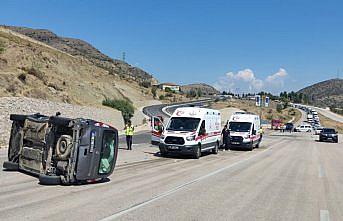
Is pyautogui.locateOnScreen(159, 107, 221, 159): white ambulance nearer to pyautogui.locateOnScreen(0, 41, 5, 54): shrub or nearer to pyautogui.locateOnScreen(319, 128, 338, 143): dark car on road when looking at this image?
pyautogui.locateOnScreen(319, 128, 338, 143): dark car on road

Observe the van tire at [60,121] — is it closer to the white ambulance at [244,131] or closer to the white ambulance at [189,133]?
the white ambulance at [189,133]

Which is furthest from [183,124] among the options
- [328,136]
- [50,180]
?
[328,136]

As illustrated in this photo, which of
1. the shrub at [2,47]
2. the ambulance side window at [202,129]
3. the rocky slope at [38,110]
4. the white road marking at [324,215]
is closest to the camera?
the white road marking at [324,215]

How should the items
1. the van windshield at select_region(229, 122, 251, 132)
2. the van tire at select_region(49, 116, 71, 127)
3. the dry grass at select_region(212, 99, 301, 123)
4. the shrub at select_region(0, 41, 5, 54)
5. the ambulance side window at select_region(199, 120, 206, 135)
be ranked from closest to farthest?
the van tire at select_region(49, 116, 71, 127) < the ambulance side window at select_region(199, 120, 206, 135) < the van windshield at select_region(229, 122, 251, 132) < the shrub at select_region(0, 41, 5, 54) < the dry grass at select_region(212, 99, 301, 123)

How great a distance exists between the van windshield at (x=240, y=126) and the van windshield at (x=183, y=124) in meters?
8.66

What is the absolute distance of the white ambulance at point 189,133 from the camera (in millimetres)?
22125

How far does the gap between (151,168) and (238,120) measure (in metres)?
16.3

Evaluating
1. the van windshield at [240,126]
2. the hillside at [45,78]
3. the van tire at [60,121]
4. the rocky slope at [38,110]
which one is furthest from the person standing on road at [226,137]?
the van tire at [60,121]

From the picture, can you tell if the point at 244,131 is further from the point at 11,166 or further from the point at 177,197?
the point at 177,197

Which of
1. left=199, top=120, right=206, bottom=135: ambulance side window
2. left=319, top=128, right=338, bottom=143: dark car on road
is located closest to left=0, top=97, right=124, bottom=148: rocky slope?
left=199, top=120, right=206, bottom=135: ambulance side window

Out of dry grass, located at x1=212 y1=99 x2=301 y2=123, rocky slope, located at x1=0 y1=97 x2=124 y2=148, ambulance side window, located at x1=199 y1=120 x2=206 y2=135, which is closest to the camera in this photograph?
ambulance side window, located at x1=199 y1=120 x2=206 y2=135

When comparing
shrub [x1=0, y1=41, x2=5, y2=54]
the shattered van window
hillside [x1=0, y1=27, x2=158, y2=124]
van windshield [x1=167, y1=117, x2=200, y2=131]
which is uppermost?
shrub [x1=0, y1=41, x2=5, y2=54]

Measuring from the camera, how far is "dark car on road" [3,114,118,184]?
11.8m

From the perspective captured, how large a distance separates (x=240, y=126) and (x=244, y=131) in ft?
3.22
